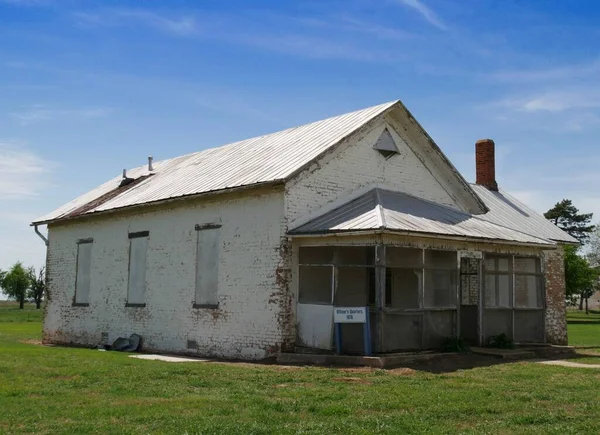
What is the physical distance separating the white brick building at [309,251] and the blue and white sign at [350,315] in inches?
14.1

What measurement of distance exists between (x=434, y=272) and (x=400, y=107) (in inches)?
180

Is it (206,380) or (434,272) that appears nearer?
(206,380)

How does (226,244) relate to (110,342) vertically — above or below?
above

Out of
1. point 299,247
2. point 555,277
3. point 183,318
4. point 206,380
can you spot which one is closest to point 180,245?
point 183,318

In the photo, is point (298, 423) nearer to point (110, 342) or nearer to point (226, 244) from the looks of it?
point (226, 244)

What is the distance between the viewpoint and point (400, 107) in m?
18.1

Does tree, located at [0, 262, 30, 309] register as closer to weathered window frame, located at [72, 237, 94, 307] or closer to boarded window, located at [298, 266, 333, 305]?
weathered window frame, located at [72, 237, 94, 307]

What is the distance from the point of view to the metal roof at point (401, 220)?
14.8 m

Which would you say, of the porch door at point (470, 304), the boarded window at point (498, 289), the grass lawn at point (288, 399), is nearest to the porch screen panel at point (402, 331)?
the grass lawn at point (288, 399)

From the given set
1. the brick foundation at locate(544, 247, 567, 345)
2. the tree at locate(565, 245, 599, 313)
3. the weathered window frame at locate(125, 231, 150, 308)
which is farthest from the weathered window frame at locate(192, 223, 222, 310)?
the tree at locate(565, 245, 599, 313)

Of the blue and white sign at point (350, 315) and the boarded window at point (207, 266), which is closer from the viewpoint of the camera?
the blue and white sign at point (350, 315)

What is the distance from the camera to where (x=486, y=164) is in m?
29.5

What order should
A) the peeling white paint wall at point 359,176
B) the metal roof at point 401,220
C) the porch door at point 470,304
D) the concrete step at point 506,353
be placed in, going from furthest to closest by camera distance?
the porch door at point 470,304 < the peeling white paint wall at point 359,176 < the concrete step at point 506,353 < the metal roof at point 401,220

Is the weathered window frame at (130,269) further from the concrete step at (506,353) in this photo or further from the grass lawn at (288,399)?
the concrete step at (506,353)
